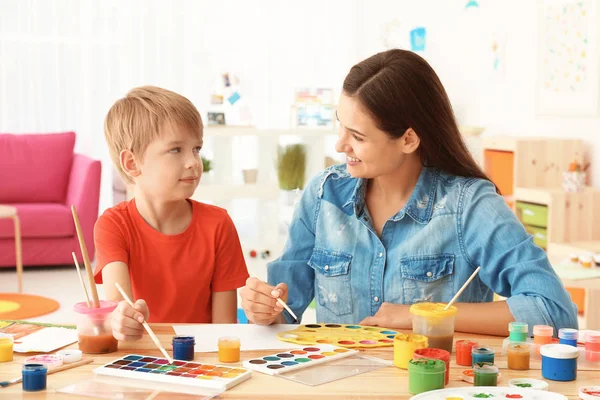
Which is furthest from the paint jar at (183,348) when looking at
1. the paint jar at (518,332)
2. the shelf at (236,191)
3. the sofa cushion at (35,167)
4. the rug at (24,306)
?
the sofa cushion at (35,167)

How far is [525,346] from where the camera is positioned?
1.53 meters

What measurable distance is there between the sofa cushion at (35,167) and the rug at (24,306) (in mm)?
1260

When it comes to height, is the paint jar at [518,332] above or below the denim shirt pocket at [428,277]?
below

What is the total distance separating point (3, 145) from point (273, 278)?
16.4ft

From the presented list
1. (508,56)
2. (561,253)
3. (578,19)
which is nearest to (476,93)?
(508,56)

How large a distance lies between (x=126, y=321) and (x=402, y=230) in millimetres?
704

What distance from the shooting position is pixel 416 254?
1962mm

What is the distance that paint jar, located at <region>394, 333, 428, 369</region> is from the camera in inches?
58.6

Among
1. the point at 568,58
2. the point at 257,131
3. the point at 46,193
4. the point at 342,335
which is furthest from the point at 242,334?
the point at 46,193

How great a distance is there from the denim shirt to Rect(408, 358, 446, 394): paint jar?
449 mm

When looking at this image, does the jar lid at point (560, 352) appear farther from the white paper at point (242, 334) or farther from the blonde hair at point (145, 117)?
the blonde hair at point (145, 117)

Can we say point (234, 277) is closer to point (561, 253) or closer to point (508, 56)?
point (561, 253)

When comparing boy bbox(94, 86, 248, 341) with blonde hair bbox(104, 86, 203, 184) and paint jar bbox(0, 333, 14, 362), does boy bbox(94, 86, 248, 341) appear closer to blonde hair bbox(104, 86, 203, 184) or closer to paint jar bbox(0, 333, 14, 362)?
blonde hair bbox(104, 86, 203, 184)

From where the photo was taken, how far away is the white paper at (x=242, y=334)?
1.62 metres
